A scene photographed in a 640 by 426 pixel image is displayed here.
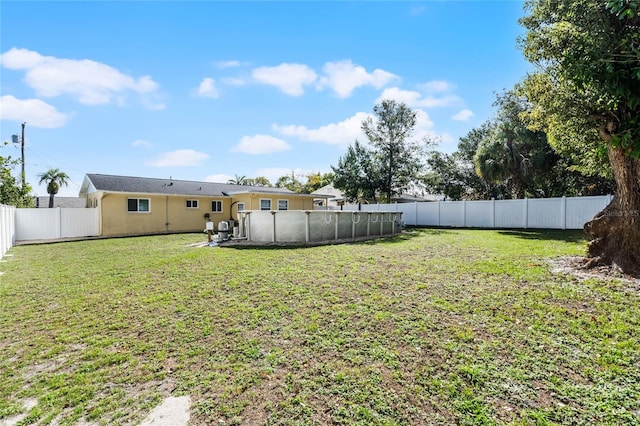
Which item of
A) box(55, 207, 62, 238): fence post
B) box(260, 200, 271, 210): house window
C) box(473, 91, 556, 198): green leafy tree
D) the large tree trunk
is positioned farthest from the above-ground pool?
box(55, 207, 62, 238): fence post

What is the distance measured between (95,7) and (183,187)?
39.8 feet

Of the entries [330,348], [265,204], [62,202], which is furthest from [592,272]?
[62,202]

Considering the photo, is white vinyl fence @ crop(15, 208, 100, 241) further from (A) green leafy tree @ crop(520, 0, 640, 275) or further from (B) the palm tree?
(B) the palm tree

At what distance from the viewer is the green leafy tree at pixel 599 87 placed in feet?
15.0

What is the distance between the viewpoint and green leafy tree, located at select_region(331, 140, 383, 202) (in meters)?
25.4

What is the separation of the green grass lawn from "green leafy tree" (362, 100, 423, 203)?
65.5 feet

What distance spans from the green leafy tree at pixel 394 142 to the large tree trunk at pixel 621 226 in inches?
750

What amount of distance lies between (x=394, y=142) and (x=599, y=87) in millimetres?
20237

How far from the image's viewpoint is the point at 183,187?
19.2m

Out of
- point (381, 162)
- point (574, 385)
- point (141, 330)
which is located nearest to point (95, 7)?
point (141, 330)

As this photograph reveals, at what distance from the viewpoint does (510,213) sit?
1582cm

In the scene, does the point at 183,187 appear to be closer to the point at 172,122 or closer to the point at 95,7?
the point at 172,122

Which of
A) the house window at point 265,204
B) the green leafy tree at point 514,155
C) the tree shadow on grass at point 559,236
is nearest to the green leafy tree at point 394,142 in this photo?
the green leafy tree at point 514,155

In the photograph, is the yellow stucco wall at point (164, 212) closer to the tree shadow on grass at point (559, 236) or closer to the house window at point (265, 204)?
the house window at point (265, 204)
